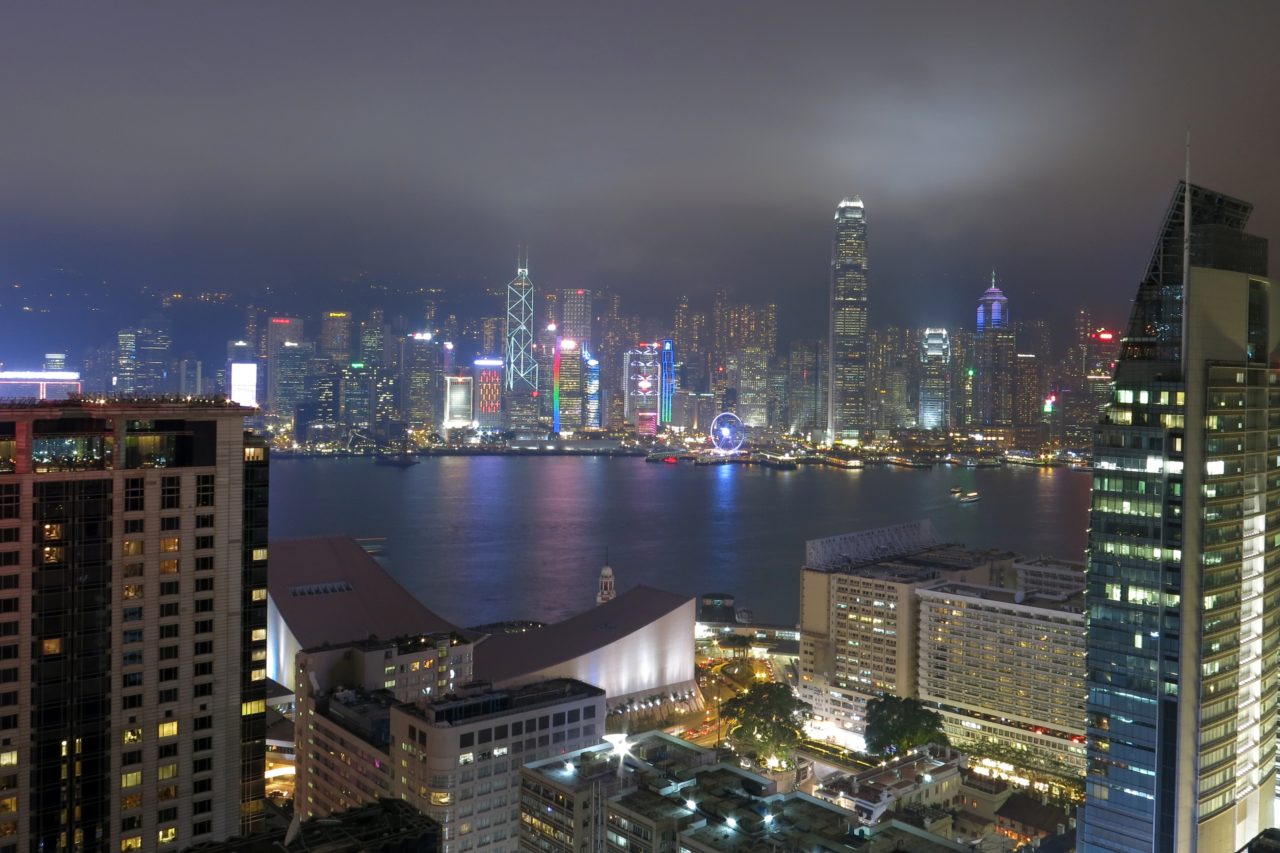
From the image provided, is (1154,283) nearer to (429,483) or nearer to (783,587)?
(783,587)

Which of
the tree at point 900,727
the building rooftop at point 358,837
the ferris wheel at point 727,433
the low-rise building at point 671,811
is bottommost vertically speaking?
the tree at point 900,727

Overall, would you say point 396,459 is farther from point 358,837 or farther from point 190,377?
point 358,837

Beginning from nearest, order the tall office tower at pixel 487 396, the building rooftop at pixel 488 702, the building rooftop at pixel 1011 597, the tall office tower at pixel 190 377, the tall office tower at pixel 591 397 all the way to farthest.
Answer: the building rooftop at pixel 488 702 < the building rooftop at pixel 1011 597 < the tall office tower at pixel 190 377 < the tall office tower at pixel 487 396 < the tall office tower at pixel 591 397

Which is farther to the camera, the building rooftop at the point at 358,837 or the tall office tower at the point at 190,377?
the tall office tower at the point at 190,377

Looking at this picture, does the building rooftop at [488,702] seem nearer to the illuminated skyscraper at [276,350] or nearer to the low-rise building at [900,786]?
the low-rise building at [900,786]

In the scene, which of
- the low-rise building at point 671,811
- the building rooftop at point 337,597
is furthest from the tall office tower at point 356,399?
the low-rise building at point 671,811

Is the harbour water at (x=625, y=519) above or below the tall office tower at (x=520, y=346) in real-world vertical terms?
below

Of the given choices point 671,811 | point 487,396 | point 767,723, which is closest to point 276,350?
point 487,396

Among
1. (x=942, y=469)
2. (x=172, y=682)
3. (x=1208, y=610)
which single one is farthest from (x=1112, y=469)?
(x=942, y=469)
